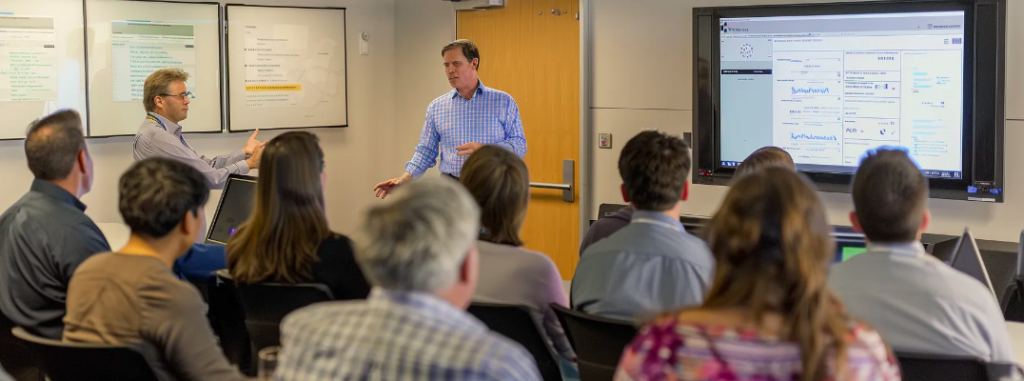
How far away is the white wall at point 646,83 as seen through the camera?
5188 millimetres

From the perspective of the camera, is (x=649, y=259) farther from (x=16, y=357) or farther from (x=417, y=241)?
(x=16, y=357)

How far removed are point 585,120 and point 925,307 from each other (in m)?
3.91

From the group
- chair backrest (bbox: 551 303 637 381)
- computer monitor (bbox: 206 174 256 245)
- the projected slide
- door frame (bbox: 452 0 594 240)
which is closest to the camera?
chair backrest (bbox: 551 303 637 381)

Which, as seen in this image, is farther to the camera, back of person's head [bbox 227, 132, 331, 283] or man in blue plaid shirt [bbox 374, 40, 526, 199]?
man in blue plaid shirt [bbox 374, 40, 526, 199]

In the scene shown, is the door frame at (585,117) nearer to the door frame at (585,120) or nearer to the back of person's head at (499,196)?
the door frame at (585,120)

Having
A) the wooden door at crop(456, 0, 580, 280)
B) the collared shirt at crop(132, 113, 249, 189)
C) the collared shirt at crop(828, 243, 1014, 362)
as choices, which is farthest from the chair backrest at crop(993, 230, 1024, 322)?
the collared shirt at crop(132, 113, 249, 189)

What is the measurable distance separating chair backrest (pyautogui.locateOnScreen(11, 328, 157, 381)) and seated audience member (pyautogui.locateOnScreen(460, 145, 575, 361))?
0.81 meters

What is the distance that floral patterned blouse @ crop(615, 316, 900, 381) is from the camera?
139cm

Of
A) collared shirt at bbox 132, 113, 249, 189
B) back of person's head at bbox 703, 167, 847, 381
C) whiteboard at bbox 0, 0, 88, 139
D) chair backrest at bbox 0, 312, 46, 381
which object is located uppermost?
whiteboard at bbox 0, 0, 88, 139

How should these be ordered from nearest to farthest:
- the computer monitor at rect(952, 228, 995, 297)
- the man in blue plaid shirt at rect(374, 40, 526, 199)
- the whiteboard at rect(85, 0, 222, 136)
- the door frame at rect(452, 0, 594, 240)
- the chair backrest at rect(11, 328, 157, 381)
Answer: the chair backrest at rect(11, 328, 157, 381), the computer monitor at rect(952, 228, 995, 297), the man in blue plaid shirt at rect(374, 40, 526, 199), the whiteboard at rect(85, 0, 222, 136), the door frame at rect(452, 0, 594, 240)

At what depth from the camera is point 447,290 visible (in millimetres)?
1381

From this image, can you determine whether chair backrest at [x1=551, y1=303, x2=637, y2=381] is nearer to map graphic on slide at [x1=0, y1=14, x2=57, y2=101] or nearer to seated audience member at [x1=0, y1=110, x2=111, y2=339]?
seated audience member at [x1=0, y1=110, x2=111, y2=339]

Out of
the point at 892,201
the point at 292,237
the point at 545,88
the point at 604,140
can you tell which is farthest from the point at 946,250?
the point at 545,88

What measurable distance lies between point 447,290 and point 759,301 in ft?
1.47
